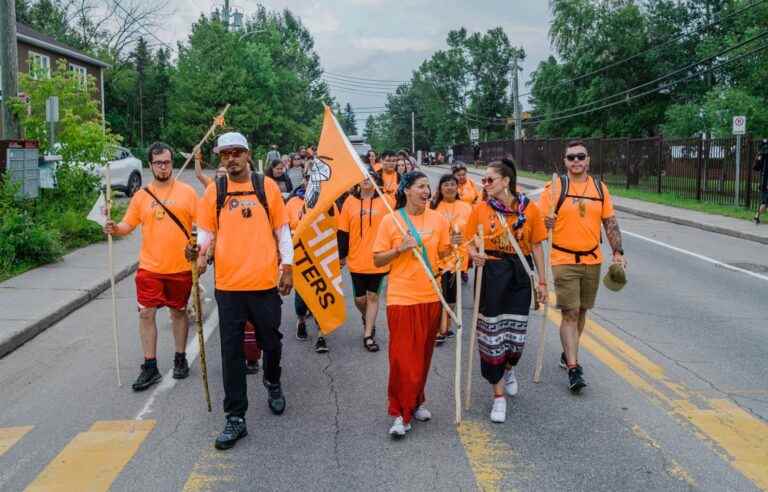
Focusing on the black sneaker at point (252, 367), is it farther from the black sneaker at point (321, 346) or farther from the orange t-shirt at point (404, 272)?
the orange t-shirt at point (404, 272)

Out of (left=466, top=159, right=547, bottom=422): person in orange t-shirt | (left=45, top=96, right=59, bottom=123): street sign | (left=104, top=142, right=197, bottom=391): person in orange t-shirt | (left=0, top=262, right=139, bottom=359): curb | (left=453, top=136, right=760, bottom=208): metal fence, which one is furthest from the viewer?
(left=453, top=136, right=760, bottom=208): metal fence

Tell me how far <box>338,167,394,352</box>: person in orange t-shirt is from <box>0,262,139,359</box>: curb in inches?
132

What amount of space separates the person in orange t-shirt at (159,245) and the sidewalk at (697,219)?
43.4ft

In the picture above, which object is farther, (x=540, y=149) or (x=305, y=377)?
(x=540, y=149)

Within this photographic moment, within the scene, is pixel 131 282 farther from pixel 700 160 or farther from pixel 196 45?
pixel 196 45

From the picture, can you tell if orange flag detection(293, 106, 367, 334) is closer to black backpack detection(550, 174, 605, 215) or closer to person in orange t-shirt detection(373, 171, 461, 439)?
person in orange t-shirt detection(373, 171, 461, 439)

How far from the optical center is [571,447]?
4.83 metres

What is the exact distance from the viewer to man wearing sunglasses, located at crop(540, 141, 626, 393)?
19.8 feet

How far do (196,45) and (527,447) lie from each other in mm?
44881

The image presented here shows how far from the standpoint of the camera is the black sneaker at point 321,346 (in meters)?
7.23

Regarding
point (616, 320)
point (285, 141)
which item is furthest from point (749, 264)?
point (285, 141)

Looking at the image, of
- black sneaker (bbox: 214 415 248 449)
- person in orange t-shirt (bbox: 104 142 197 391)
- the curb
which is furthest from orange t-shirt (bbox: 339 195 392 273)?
the curb

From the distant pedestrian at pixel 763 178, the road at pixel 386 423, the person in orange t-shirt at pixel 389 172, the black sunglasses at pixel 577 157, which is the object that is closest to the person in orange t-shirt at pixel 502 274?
the road at pixel 386 423

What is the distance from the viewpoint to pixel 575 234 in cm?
605
